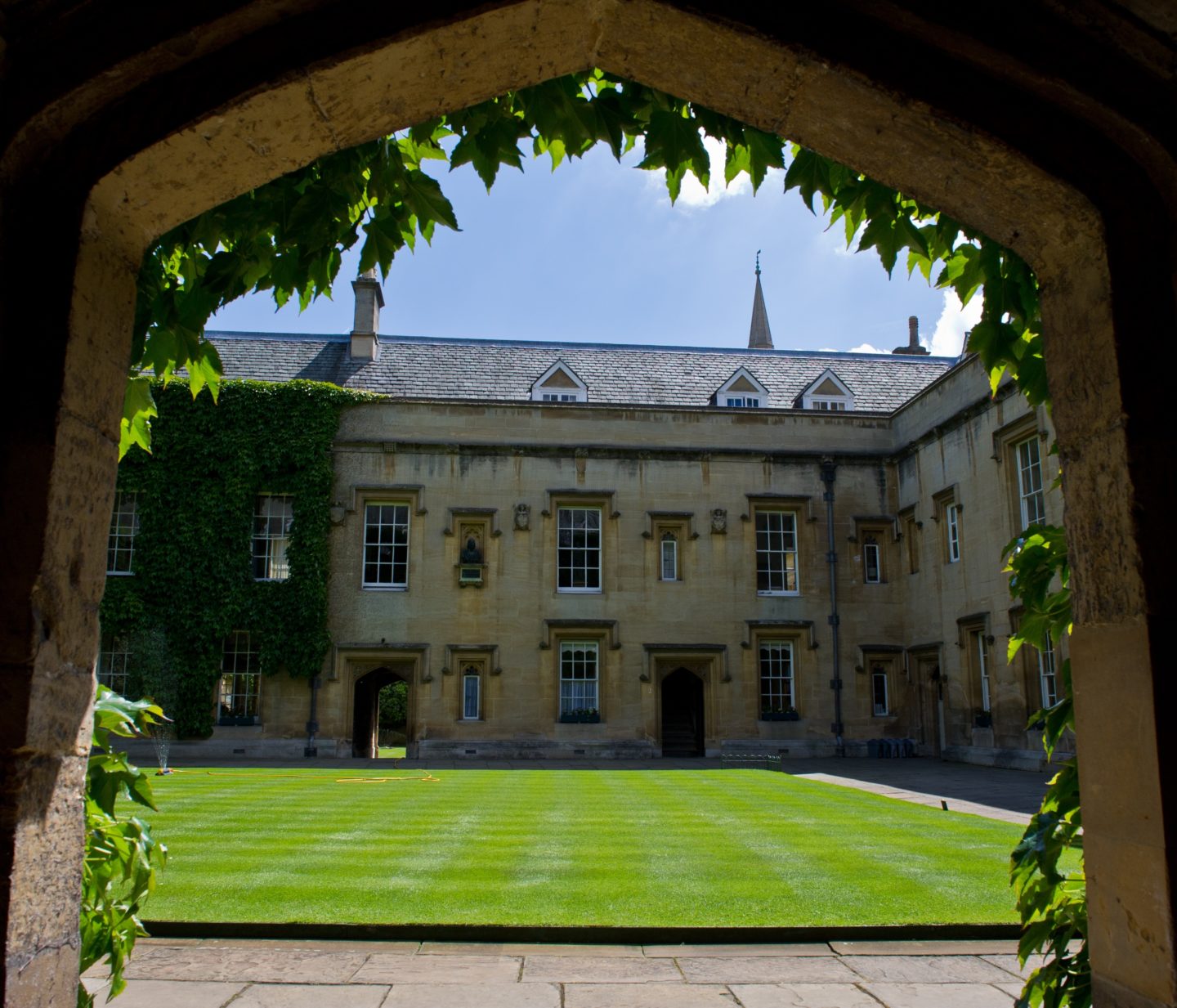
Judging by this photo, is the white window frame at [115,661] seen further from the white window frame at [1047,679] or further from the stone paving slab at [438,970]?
the stone paving slab at [438,970]

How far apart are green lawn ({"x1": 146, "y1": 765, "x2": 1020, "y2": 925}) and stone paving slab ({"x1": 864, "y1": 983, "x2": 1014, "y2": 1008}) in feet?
3.15

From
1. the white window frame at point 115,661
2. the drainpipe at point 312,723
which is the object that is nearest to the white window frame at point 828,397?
the drainpipe at point 312,723

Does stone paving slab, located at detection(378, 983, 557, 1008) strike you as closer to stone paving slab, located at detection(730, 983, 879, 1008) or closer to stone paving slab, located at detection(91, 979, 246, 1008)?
stone paving slab, located at detection(91, 979, 246, 1008)

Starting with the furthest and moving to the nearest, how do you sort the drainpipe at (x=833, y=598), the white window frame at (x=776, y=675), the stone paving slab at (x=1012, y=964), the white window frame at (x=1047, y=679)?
1. the white window frame at (x=776, y=675)
2. the drainpipe at (x=833, y=598)
3. the white window frame at (x=1047, y=679)
4. the stone paving slab at (x=1012, y=964)

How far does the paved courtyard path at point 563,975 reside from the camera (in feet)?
15.4

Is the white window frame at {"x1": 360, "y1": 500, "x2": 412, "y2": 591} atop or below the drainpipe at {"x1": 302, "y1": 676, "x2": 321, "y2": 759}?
atop

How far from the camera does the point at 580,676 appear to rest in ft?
A: 74.6

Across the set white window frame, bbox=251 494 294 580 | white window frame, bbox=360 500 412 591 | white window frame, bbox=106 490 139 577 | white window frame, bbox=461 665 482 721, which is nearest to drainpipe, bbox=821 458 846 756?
white window frame, bbox=461 665 482 721

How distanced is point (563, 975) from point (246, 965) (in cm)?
164

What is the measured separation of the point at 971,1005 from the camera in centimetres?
464

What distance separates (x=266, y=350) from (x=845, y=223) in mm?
24347

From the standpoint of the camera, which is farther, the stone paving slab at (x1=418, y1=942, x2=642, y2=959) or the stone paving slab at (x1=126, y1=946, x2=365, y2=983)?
the stone paving slab at (x1=418, y1=942, x2=642, y2=959)

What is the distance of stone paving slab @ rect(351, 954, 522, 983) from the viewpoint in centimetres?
498

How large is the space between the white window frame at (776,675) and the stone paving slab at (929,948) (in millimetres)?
17322
